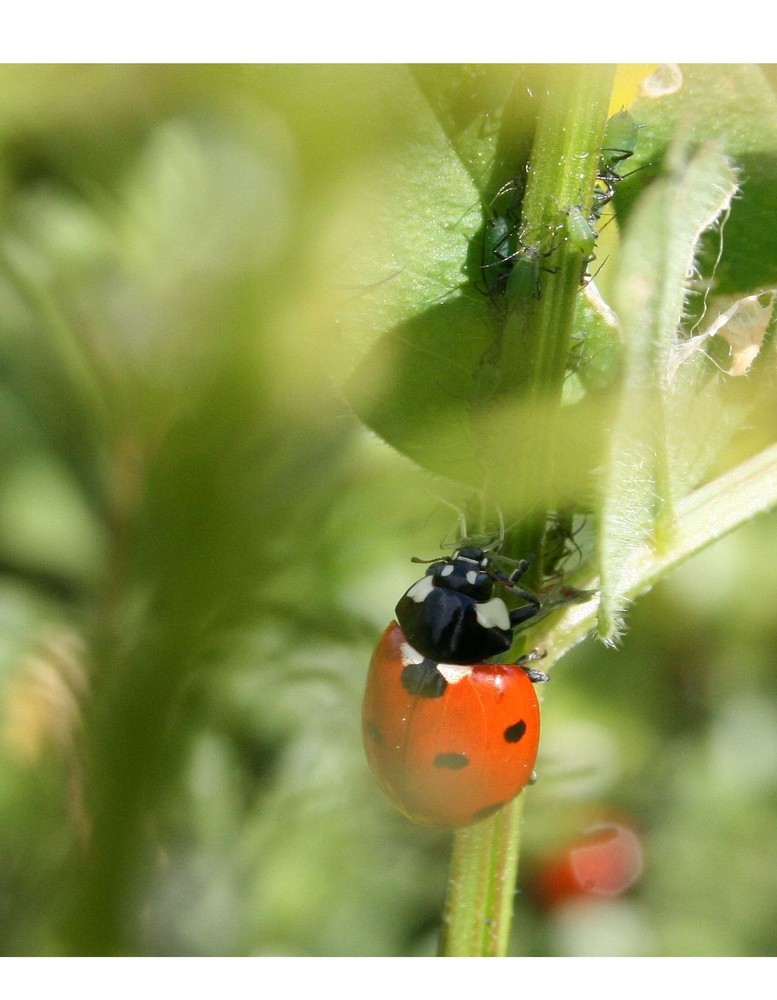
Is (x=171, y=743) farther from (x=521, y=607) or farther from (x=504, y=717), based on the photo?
(x=521, y=607)

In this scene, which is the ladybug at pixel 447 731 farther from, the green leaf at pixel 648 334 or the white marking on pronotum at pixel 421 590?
the green leaf at pixel 648 334

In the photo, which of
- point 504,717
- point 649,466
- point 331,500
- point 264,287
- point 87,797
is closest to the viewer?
point 649,466

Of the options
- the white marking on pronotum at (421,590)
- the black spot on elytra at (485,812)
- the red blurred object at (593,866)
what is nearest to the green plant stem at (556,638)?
the black spot on elytra at (485,812)

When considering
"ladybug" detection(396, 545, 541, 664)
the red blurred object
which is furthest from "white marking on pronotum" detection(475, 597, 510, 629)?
the red blurred object

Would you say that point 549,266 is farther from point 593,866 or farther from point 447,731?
point 593,866

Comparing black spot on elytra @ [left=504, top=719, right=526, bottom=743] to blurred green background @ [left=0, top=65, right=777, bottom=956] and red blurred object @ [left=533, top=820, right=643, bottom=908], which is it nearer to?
blurred green background @ [left=0, top=65, right=777, bottom=956]
